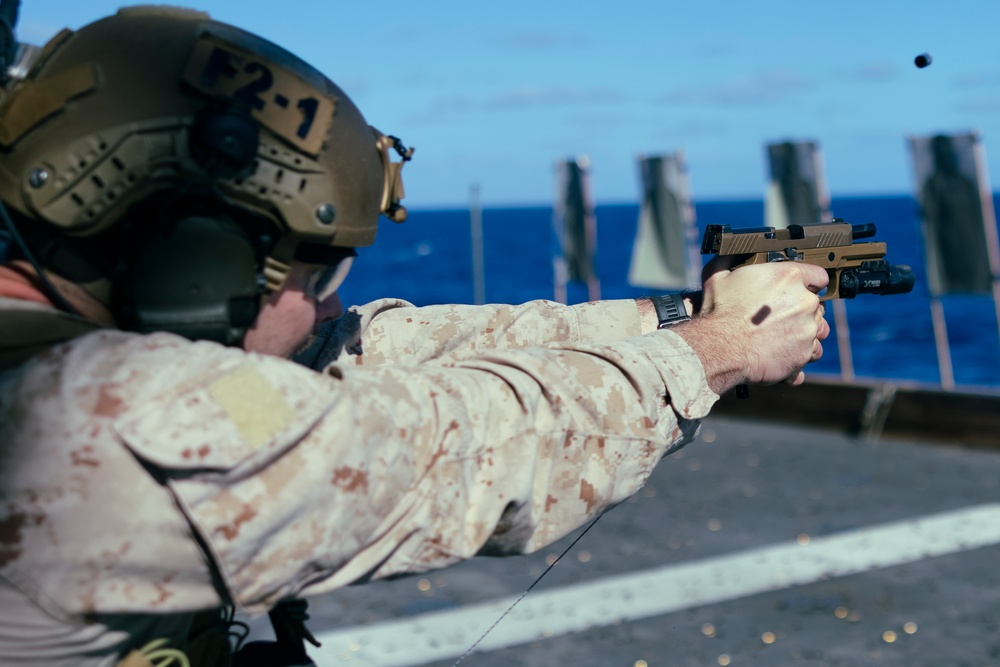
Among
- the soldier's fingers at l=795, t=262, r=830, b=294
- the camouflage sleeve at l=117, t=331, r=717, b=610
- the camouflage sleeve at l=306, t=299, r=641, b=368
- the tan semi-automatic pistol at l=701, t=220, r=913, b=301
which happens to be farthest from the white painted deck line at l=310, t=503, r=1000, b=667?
the camouflage sleeve at l=117, t=331, r=717, b=610

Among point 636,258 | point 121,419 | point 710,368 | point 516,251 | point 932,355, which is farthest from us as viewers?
point 516,251

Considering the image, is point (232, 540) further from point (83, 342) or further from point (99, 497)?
point (83, 342)

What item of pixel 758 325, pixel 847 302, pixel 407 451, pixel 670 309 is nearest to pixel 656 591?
pixel 670 309

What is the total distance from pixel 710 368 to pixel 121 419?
85 centimetres

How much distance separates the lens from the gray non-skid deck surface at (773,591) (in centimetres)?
424

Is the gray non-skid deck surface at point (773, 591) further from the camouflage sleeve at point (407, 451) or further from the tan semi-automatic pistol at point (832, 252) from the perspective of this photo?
the camouflage sleeve at point (407, 451)

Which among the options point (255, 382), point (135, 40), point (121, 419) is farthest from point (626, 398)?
point (135, 40)

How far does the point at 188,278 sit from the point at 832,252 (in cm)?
139

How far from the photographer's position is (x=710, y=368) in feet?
5.38

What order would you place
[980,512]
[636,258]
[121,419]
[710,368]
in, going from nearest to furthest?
[121,419]
[710,368]
[980,512]
[636,258]

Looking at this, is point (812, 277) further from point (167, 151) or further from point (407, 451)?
point (167, 151)

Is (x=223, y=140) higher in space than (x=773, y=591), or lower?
higher

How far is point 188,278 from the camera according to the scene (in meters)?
1.41

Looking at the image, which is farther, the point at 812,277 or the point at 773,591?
the point at 773,591
